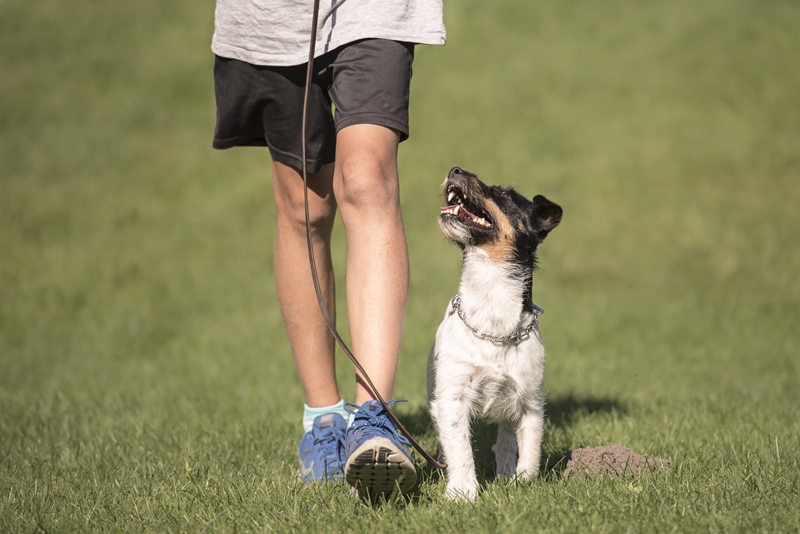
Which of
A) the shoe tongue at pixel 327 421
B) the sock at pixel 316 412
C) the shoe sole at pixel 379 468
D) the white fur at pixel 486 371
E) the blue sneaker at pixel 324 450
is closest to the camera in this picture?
the shoe sole at pixel 379 468

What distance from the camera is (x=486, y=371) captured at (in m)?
3.34

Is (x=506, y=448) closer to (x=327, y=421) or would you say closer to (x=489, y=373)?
(x=489, y=373)

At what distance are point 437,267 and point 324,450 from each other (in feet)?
22.1

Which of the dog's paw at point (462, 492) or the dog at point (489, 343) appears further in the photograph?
the dog at point (489, 343)

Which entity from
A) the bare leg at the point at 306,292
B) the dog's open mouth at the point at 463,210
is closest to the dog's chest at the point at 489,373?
the dog's open mouth at the point at 463,210

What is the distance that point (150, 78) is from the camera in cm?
1580

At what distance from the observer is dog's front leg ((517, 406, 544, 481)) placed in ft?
11.1

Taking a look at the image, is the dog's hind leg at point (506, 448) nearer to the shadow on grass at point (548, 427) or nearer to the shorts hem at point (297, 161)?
the shadow on grass at point (548, 427)


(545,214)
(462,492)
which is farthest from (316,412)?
(545,214)

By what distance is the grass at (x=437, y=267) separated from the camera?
3178 mm

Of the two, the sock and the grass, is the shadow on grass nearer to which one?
the grass

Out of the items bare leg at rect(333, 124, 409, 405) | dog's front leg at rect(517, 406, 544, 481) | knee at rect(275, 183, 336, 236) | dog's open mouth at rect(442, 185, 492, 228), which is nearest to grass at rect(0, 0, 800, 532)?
dog's front leg at rect(517, 406, 544, 481)

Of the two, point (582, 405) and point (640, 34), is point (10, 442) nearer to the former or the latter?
point (582, 405)

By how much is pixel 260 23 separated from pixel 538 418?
2.28m
